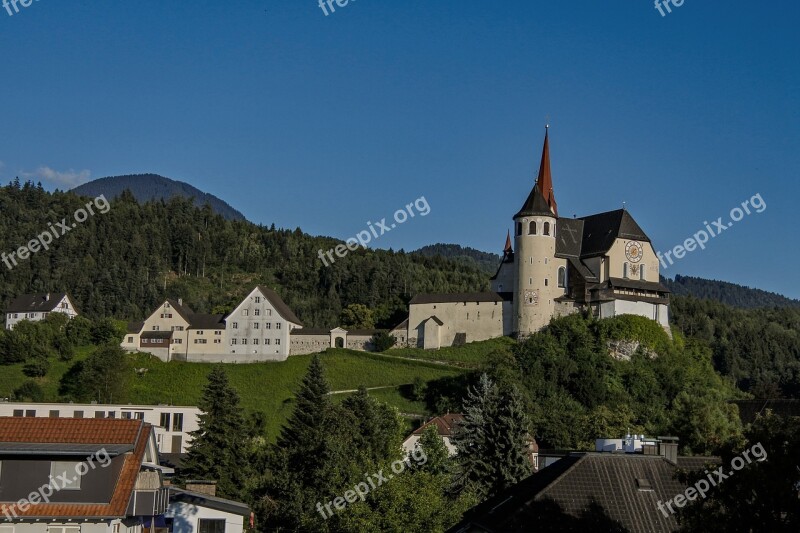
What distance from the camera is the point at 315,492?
4191 cm

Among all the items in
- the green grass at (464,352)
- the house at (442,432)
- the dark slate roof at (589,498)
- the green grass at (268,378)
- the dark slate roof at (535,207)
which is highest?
the dark slate roof at (535,207)

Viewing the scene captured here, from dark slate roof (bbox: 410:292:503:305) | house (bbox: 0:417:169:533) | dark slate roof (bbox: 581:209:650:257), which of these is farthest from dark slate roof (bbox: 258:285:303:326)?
house (bbox: 0:417:169:533)

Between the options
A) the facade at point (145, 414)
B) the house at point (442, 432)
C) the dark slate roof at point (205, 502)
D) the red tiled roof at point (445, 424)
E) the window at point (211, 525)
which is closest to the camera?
the dark slate roof at point (205, 502)

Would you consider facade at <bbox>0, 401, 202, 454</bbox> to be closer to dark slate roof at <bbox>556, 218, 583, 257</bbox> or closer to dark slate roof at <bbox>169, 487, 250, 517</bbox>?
A: dark slate roof at <bbox>169, 487, 250, 517</bbox>

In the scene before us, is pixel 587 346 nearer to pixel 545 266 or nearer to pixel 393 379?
pixel 545 266

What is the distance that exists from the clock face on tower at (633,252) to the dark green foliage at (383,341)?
19.5 m

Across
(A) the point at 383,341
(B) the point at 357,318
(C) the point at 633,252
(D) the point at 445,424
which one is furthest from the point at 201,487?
(B) the point at 357,318

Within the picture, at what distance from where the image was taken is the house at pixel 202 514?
3253 centimetres

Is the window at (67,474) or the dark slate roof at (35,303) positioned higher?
the dark slate roof at (35,303)

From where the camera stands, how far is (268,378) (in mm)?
86562

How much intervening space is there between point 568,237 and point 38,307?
193 ft

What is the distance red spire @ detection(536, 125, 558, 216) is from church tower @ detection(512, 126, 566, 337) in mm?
7449

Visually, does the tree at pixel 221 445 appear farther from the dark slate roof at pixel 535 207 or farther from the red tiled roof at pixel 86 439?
the dark slate roof at pixel 535 207

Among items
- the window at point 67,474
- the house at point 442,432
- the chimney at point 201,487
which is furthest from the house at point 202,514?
the house at point 442,432
